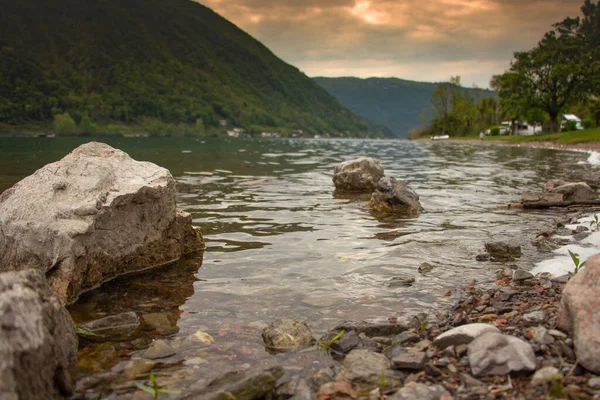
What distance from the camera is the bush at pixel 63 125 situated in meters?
140

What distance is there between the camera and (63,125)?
463 ft

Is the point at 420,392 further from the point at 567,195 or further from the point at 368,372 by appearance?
the point at 567,195

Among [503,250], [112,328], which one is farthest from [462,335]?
[503,250]

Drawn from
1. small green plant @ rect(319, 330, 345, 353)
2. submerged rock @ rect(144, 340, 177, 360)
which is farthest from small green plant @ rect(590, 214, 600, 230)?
submerged rock @ rect(144, 340, 177, 360)

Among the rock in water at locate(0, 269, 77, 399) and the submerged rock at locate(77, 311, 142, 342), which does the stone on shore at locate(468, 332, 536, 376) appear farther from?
the submerged rock at locate(77, 311, 142, 342)

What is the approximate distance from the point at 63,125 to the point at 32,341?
156368 millimetres

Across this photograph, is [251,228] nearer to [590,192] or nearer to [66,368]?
[66,368]

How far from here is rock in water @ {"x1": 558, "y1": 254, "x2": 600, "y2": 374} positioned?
433cm

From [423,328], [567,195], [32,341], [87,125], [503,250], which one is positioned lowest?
[423,328]

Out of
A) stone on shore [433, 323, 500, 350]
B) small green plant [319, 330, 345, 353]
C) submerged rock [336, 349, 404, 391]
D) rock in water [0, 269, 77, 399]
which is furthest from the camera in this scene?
small green plant [319, 330, 345, 353]

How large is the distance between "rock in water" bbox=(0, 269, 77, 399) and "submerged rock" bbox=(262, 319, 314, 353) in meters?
2.29

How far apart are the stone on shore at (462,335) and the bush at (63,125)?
505 feet

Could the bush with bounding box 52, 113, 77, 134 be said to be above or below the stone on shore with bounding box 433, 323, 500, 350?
above

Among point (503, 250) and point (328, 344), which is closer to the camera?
point (328, 344)
